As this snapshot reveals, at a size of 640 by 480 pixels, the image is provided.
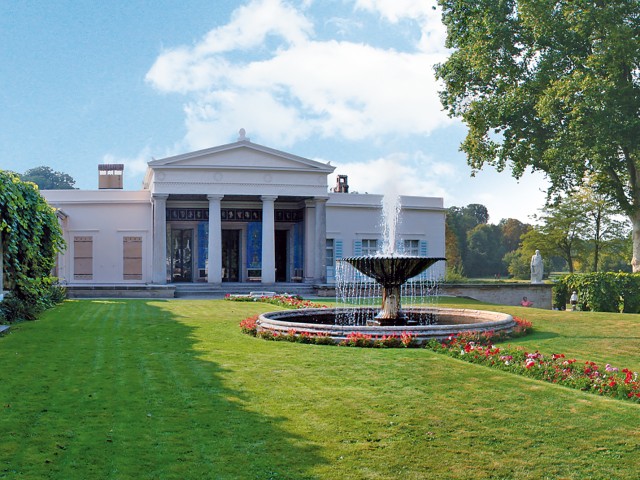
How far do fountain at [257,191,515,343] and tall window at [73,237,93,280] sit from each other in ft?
61.4

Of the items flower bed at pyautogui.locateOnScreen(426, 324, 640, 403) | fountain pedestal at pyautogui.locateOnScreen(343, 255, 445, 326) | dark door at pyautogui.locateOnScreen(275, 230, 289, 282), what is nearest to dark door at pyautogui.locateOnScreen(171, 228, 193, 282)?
dark door at pyautogui.locateOnScreen(275, 230, 289, 282)

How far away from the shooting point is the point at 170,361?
9.98 m

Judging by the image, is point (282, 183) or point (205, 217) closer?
point (282, 183)

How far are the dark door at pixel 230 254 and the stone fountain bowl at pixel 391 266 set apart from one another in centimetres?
2037

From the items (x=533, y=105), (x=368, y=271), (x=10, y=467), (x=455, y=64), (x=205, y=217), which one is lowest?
(x=10, y=467)

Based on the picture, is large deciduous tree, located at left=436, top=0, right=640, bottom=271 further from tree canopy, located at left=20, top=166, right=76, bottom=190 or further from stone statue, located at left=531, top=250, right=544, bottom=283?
tree canopy, located at left=20, top=166, right=76, bottom=190

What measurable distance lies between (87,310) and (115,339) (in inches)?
260

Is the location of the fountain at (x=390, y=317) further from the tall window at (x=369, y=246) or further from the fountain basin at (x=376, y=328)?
the tall window at (x=369, y=246)

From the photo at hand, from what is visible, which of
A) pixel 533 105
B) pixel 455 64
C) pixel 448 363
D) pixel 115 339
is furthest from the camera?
pixel 455 64

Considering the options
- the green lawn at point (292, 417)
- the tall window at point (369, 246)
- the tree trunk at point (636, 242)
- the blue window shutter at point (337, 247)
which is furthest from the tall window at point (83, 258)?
the tree trunk at point (636, 242)

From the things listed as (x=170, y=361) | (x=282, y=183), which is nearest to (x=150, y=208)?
(x=282, y=183)

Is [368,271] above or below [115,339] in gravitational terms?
above

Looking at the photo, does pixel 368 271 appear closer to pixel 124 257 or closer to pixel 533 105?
pixel 533 105

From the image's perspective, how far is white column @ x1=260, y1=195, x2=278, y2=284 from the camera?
3014cm
